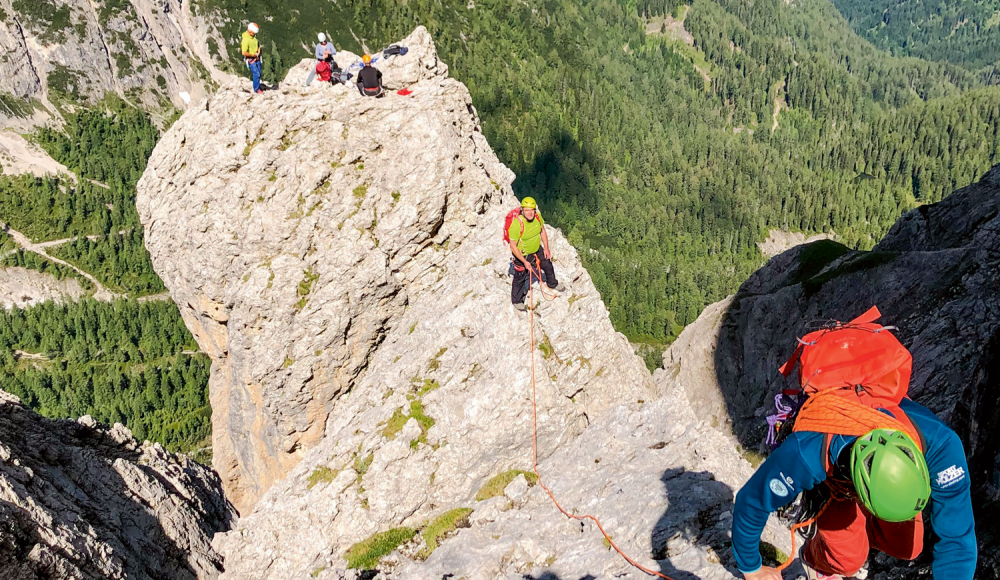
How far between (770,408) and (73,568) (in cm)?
3499

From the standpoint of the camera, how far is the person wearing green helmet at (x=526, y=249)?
18483mm

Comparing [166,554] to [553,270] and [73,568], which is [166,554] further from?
[553,270]

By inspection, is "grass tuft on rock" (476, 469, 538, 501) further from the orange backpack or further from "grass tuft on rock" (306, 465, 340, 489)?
the orange backpack

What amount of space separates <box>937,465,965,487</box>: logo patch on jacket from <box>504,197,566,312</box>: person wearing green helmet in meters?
13.1

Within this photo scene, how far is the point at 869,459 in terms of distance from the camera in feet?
18.7

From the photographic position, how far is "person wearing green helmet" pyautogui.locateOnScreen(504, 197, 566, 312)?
18483mm

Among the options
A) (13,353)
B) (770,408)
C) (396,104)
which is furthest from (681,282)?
(13,353)

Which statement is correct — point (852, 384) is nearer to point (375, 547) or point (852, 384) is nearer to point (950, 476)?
point (950, 476)

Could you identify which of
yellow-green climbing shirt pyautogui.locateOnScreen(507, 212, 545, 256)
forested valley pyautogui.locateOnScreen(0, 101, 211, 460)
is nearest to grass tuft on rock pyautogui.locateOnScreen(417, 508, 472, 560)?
yellow-green climbing shirt pyautogui.locateOnScreen(507, 212, 545, 256)

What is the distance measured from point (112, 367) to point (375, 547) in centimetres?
15647

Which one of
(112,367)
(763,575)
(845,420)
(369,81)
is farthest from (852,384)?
(112,367)

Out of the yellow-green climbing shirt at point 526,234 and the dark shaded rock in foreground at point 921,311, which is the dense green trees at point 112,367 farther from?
the yellow-green climbing shirt at point 526,234

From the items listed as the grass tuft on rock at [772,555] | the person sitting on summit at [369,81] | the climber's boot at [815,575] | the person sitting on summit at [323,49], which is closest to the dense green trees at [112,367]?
the person sitting on summit at [323,49]

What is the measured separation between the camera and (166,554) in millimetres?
21297
